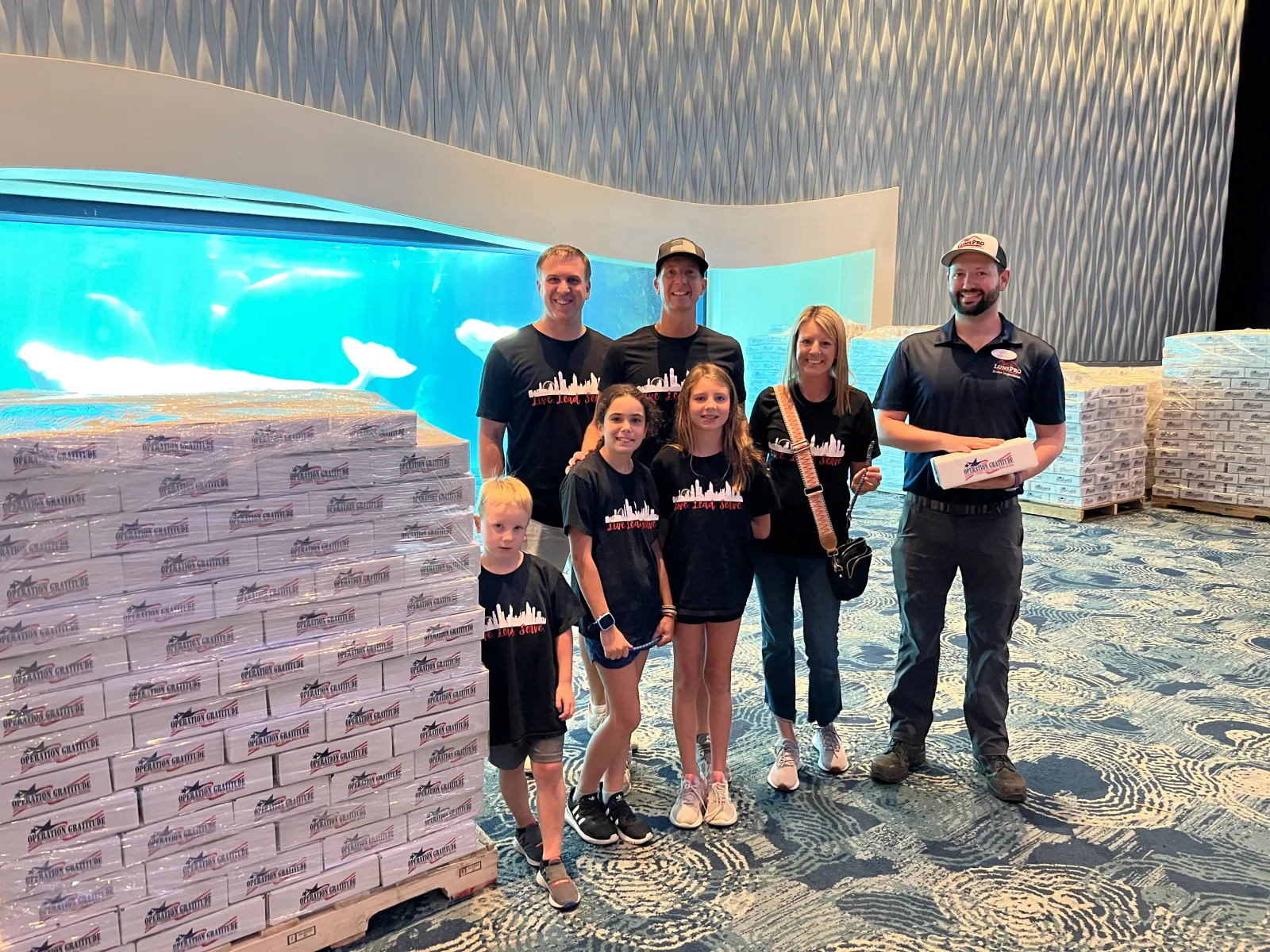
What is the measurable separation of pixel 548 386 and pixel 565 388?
65 mm

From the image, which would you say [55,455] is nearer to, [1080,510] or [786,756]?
[786,756]

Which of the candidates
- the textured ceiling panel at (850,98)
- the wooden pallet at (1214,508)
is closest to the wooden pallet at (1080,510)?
the wooden pallet at (1214,508)

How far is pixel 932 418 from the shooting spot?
303 cm

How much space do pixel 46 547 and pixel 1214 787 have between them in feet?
12.7

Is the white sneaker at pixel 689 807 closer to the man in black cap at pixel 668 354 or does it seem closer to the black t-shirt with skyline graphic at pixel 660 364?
the man in black cap at pixel 668 354

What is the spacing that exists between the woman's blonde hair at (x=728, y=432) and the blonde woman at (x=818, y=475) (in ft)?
0.67

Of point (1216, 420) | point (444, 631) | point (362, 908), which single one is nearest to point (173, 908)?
point (362, 908)

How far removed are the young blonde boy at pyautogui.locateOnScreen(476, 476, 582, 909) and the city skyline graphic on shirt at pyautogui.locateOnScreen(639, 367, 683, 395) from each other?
0.74 metres

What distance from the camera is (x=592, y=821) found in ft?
9.23

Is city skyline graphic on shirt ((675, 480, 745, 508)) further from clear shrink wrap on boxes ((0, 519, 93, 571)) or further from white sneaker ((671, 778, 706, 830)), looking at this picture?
clear shrink wrap on boxes ((0, 519, 93, 571))

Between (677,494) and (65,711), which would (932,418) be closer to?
(677,494)

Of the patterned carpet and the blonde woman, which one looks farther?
the blonde woman

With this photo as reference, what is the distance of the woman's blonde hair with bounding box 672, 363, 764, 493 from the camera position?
9.04ft

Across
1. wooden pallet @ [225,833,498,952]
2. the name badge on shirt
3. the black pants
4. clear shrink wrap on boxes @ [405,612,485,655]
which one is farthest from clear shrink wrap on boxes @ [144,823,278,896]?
the name badge on shirt
